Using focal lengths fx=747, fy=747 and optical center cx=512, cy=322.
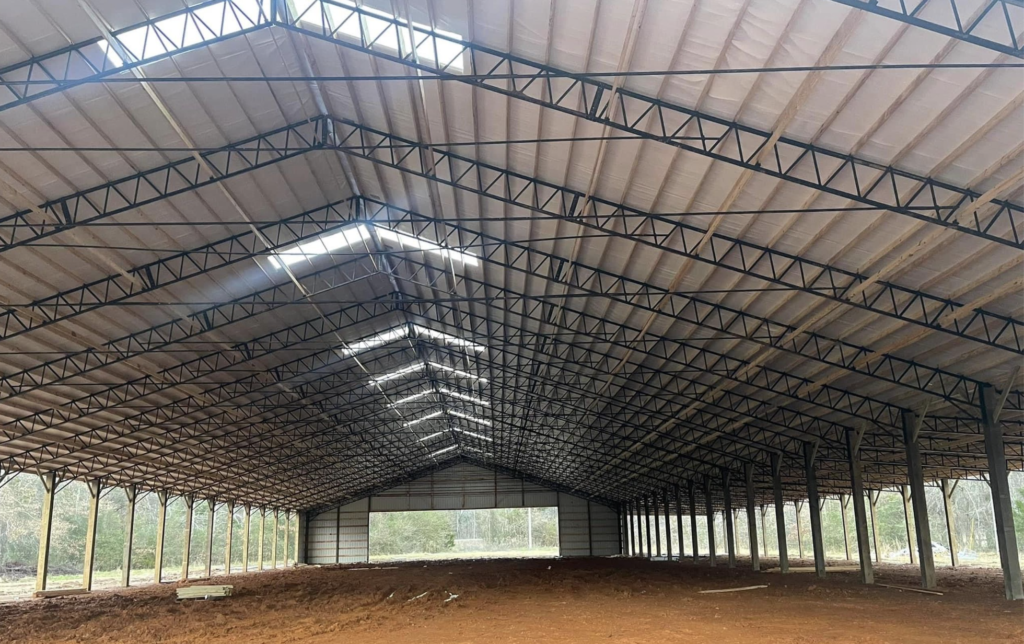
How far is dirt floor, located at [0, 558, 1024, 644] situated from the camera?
1522 centimetres

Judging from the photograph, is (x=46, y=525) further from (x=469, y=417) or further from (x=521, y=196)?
(x=521, y=196)

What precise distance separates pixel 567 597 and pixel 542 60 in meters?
17.8

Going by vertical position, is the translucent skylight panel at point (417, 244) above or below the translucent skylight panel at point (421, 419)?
above

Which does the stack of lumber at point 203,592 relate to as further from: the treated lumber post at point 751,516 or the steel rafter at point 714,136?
the treated lumber post at point 751,516

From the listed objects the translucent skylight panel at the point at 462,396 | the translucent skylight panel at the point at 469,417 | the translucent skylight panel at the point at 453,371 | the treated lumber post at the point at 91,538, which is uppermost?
the translucent skylight panel at the point at 453,371

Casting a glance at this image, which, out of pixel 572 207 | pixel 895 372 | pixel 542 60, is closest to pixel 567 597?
pixel 895 372

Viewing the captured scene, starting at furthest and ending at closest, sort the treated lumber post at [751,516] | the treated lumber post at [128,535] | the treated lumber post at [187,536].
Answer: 1. the treated lumber post at [187,536]
2. the treated lumber post at [128,535]
3. the treated lumber post at [751,516]

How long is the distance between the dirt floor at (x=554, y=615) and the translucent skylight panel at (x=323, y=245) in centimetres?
946

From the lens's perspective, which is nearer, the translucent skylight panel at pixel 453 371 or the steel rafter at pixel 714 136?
the steel rafter at pixel 714 136

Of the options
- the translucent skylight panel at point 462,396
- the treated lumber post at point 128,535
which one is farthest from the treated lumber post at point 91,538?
the translucent skylight panel at point 462,396

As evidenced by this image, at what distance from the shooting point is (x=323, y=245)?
2072 centimetres

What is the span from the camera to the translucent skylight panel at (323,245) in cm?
2023

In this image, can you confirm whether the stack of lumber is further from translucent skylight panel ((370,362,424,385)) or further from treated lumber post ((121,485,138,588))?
treated lumber post ((121,485,138,588))

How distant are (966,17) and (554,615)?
1547cm
